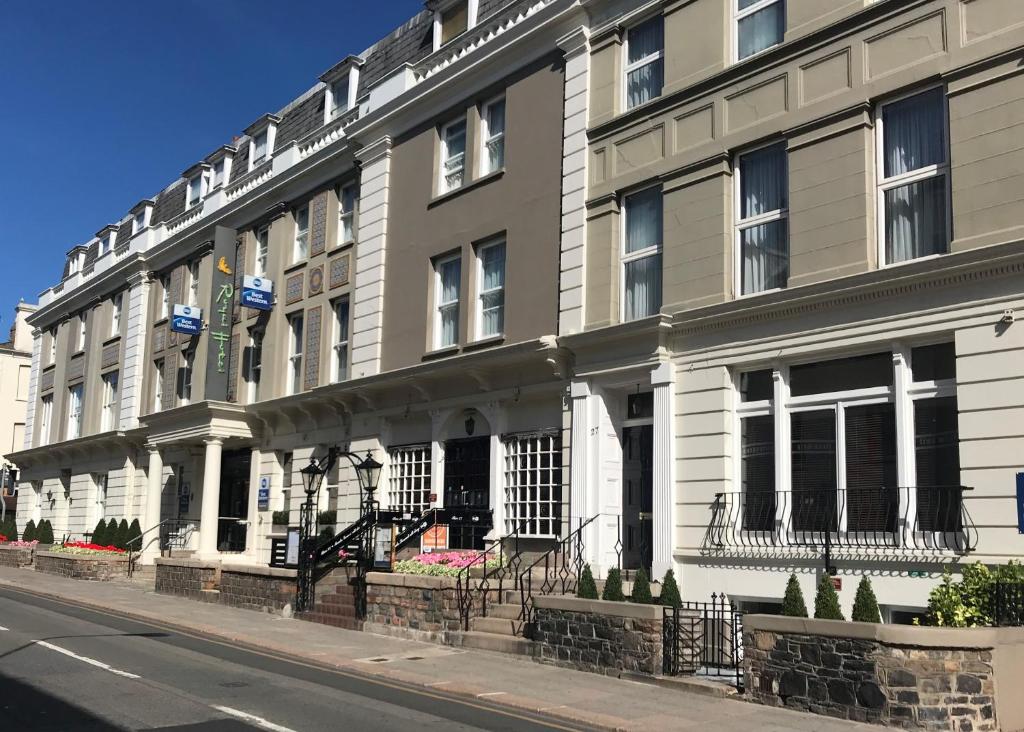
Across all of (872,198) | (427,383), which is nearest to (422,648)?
Result: (427,383)

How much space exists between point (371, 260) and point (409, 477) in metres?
5.43

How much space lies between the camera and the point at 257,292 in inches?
1110

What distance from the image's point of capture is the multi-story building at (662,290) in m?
13.4

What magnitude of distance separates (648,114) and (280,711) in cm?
1197

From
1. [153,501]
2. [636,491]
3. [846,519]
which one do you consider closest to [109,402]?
[153,501]

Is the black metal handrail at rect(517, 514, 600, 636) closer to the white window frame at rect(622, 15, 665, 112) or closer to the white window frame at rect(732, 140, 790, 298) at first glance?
the white window frame at rect(732, 140, 790, 298)

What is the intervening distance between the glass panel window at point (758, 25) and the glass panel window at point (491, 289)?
6513 millimetres

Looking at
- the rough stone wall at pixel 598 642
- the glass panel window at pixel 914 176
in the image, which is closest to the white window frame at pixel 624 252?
the glass panel window at pixel 914 176

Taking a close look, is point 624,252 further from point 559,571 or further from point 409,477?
point 409,477

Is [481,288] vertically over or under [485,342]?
over

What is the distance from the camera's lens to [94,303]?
41656mm

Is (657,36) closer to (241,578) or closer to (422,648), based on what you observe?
(422,648)

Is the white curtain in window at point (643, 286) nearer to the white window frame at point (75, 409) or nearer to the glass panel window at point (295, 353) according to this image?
the glass panel window at point (295, 353)

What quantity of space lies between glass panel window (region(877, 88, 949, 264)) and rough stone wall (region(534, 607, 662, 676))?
6294 mm
